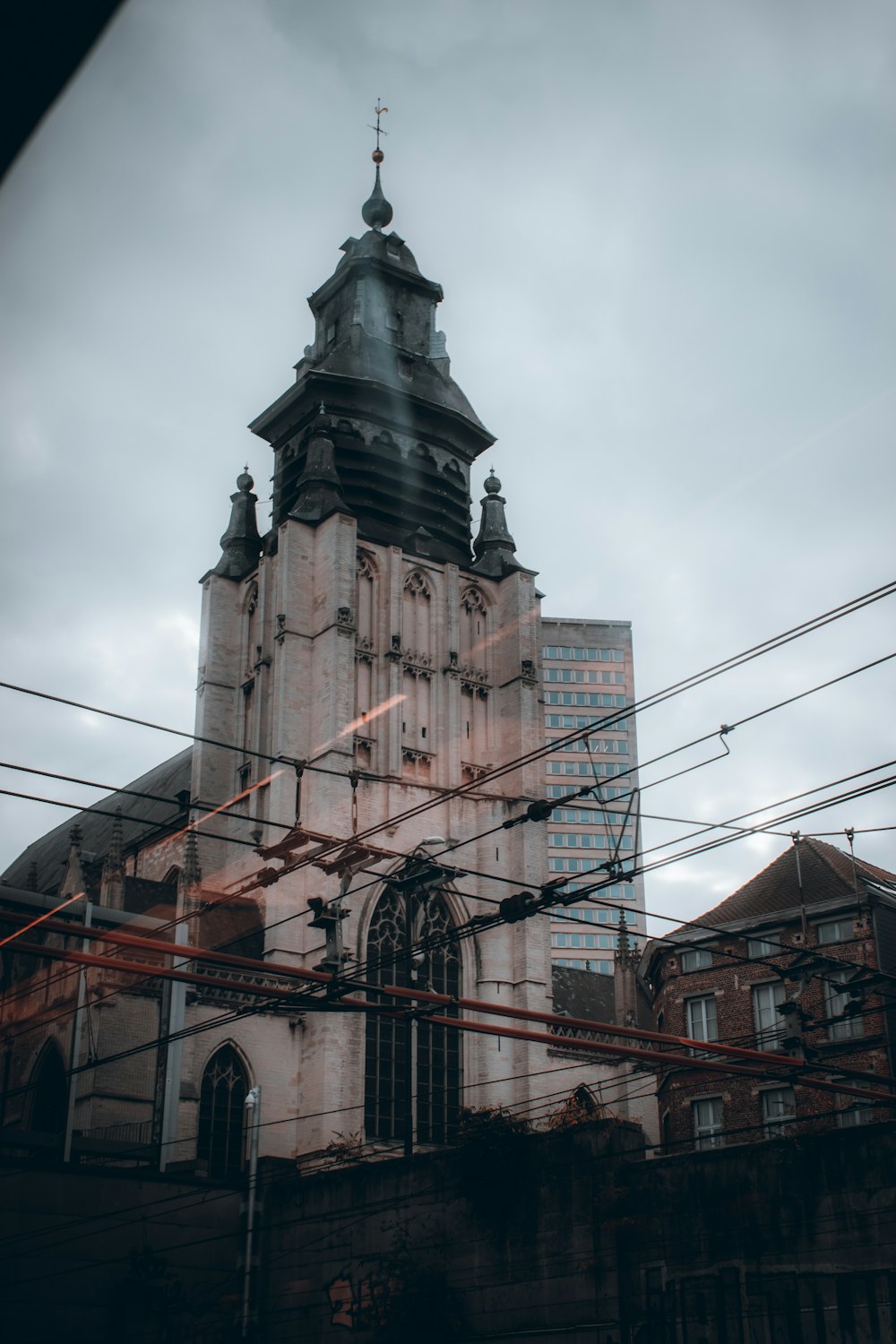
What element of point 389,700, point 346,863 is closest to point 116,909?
point 389,700

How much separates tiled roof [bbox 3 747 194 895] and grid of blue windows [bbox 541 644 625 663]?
4084 cm

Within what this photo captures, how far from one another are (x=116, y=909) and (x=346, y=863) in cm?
2603

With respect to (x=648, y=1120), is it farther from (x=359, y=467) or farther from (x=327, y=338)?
(x=327, y=338)

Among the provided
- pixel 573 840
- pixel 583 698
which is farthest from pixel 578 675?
pixel 573 840

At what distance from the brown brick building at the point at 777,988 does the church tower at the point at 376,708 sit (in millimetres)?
5187

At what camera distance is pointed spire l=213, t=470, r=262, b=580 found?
51.5 meters

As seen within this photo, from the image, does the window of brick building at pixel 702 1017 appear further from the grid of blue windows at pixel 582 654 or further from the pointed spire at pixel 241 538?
the grid of blue windows at pixel 582 654

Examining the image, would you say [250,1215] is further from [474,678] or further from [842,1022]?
[474,678]

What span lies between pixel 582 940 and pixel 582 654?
20369 millimetres

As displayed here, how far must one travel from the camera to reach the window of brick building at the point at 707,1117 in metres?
35.2

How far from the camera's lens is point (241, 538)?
173ft

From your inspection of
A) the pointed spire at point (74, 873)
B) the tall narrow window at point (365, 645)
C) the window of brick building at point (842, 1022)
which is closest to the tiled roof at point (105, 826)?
the pointed spire at point (74, 873)

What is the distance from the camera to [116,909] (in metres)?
40.3

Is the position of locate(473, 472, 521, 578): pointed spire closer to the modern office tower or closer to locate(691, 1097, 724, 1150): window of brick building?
locate(691, 1097, 724, 1150): window of brick building
